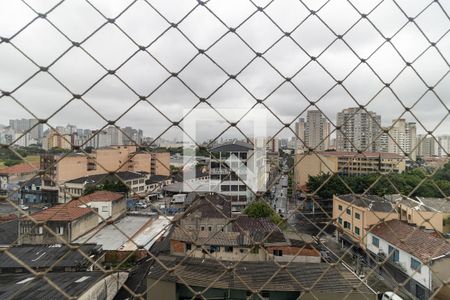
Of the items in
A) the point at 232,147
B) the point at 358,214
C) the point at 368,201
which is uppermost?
the point at 232,147

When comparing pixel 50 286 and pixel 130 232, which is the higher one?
pixel 130 232

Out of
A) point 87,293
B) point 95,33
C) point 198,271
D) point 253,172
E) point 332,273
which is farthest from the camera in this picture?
point 332,273

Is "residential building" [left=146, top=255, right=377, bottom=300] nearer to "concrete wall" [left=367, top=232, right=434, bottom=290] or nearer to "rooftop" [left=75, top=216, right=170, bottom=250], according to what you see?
"rooftop" [left=75, top=216, right=170, bottom=250]

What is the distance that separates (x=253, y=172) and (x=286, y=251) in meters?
2.57

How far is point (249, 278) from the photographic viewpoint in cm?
257

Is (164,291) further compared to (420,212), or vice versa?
(164,291)

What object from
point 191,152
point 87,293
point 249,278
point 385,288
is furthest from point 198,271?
point 385,288

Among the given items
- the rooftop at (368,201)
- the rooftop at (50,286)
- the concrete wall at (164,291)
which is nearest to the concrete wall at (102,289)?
the rooftop at (50,286)

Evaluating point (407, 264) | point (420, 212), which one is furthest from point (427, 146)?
point (420, 212)

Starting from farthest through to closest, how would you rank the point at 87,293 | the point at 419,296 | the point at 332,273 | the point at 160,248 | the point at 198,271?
the point at 419,296 → the point at 160,248 → the point at 332,273 → the point at 198,271 → the point at 87,293

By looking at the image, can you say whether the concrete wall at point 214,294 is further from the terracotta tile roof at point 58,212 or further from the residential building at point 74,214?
the terracotta tile roof at point 58,212

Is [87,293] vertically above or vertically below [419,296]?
above

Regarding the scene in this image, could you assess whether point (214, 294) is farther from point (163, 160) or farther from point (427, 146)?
point (427, 146)

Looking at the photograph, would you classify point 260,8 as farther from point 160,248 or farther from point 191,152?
point 160,248
